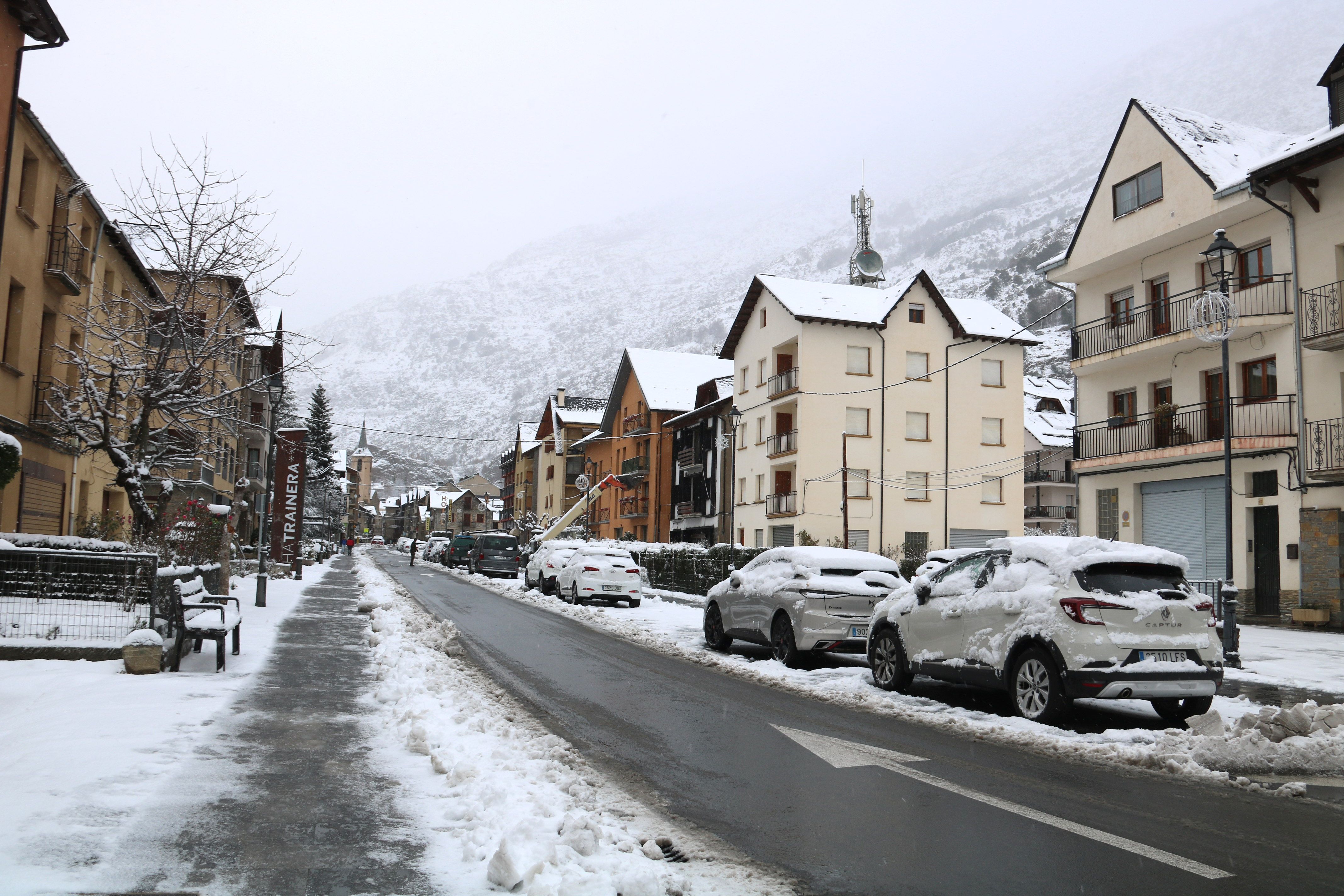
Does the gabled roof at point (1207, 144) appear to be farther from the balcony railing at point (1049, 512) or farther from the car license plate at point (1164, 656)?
the balcony railing at point (1049, 512)

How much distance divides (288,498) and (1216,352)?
55276mm

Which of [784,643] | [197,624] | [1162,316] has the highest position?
[1162,316]

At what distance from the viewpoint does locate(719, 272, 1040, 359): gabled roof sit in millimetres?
44938

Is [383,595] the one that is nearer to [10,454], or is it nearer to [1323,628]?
[10,454]

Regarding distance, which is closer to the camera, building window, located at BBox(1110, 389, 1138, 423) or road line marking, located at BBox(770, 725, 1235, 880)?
road line marking, located at BBox(770, 725, 1235, 880)

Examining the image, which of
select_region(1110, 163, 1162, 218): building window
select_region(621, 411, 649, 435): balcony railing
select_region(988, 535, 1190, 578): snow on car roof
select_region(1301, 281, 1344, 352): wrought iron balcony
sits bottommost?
select_region(988, 535, 1190, 578): snow on car roof

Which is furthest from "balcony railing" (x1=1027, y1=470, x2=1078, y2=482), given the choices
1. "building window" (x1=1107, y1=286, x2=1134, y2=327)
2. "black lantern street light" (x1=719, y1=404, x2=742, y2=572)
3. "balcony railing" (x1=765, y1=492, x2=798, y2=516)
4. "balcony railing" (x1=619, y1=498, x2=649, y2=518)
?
"building window" (x1=1107, y1=286, x2=1134, y2=327)

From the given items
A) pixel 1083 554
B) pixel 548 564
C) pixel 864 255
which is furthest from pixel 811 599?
pixel 864 255

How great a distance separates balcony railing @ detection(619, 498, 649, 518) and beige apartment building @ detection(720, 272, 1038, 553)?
57.4 feet

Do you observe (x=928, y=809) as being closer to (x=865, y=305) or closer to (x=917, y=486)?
(x=917, y=486)

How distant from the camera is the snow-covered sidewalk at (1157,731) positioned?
24.8 ft

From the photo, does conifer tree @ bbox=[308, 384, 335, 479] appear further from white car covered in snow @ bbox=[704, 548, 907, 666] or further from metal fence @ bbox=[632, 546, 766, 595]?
white car covered in snow @ bbox=[704, 548, 907, 666]

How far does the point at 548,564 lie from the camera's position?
3319cm

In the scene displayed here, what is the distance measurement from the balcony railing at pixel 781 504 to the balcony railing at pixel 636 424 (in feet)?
64.9
